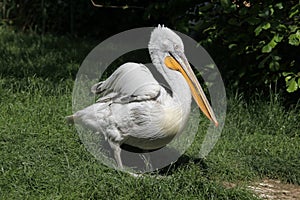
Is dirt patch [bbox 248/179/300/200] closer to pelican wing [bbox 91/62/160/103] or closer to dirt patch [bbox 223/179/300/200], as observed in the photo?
dirt patch [bbox 223/179/300/200]

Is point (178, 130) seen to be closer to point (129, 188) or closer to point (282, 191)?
point (129, 188)

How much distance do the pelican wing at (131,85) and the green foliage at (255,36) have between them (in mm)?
1422

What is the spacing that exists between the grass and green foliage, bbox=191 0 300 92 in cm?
29

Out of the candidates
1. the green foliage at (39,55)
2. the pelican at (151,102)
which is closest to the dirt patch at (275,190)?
the pelican at (151,102)

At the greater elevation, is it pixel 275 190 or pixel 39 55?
pixel 275 190

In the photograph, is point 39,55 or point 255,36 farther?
point 39,55

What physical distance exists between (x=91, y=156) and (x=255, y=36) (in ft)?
6.84

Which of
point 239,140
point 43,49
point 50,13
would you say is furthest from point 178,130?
point 50,13

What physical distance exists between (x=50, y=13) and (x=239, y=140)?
20.0 ft

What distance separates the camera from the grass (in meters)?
3.72

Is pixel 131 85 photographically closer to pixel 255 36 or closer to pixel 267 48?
pixel 267 48

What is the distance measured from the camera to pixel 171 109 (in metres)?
3.84

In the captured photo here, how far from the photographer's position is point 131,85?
3.99 metres

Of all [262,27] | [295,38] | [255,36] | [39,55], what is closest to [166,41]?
[262,27]
